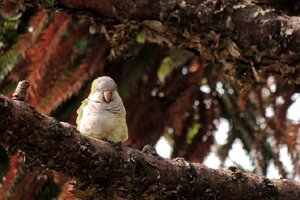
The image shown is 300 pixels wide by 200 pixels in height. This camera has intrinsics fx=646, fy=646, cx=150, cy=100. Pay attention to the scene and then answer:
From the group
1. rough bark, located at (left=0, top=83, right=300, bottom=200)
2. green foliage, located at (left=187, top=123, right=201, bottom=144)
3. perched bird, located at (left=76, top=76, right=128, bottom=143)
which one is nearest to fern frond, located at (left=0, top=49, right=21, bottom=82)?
perched bird, located at (left=76, top=76, right=128, bottom=143)

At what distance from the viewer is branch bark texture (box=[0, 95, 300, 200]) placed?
1.17 m

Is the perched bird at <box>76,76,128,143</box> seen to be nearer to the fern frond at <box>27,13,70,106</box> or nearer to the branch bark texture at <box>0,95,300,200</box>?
the branch bark texture at <box>0,95,300,200</box>

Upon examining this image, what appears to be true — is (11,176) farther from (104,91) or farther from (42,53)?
(104,91)

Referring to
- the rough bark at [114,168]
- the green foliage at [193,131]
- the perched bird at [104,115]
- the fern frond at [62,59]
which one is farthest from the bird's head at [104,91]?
the green foliage at [193,131]

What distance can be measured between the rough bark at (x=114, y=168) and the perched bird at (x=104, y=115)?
22 cm

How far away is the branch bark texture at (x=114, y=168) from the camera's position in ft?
3.83

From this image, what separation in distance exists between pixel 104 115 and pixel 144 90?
100 centimetres

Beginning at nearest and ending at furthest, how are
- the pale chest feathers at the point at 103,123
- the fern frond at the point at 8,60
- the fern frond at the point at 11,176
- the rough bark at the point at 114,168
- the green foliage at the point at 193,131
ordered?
the rough bark at the point at 114,168 → the pale chest feathers at the point at 103,123 → the fern frond at the point at 11,176 → the fern frond at the point at 8,60 → the green foliage at the point at 193,131

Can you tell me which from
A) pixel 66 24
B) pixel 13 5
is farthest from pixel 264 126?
pixel 13 5

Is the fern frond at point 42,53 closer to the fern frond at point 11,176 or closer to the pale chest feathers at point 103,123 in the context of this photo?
the fern frond at point 11,176

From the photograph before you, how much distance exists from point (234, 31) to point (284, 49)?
0.55ft

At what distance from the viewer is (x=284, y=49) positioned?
2.02 meters

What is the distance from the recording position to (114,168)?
1343mm

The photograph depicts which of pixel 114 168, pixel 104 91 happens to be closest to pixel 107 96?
pixel 104 91
